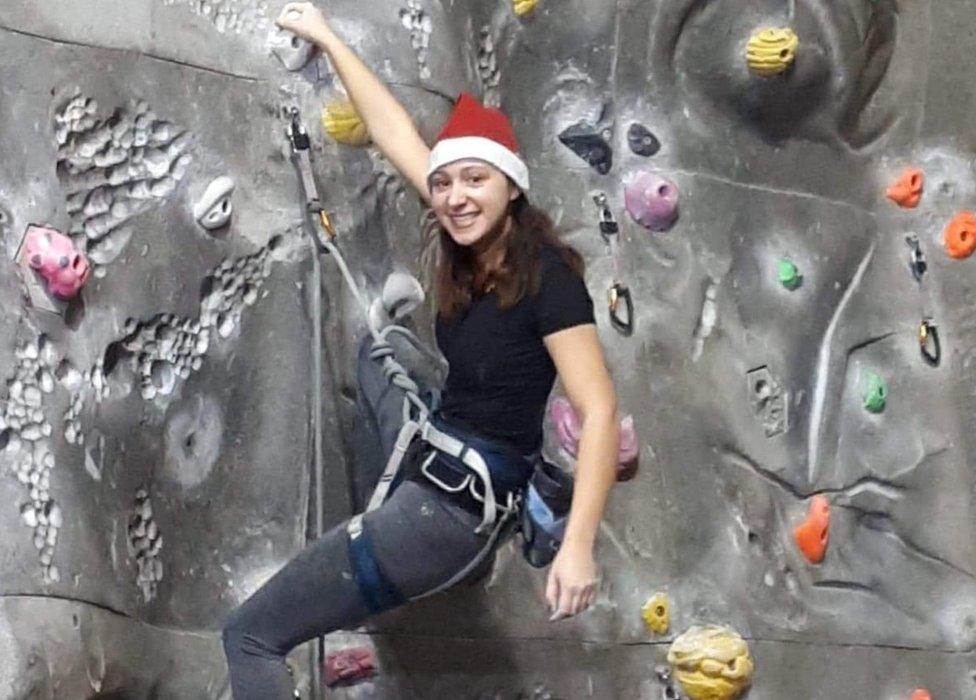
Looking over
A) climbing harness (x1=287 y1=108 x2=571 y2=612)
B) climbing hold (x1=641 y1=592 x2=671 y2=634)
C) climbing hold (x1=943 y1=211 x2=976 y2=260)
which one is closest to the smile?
climbing harness (x1=287 y1=108 x2=571 y2=612)

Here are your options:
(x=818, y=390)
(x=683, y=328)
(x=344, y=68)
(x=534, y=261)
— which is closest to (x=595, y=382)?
(x=534, y=261)

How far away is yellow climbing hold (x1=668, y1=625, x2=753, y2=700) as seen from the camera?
260cm

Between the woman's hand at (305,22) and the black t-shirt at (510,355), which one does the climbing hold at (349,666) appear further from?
the woman's hand at (305,22)

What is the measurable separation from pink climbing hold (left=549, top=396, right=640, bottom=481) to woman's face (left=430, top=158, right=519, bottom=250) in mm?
766

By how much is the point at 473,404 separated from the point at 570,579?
295 mm

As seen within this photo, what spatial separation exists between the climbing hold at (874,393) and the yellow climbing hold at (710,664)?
0.60m

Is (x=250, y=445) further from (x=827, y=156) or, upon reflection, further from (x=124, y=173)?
(x=827, y=156)

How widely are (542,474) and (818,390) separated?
1.06 meters

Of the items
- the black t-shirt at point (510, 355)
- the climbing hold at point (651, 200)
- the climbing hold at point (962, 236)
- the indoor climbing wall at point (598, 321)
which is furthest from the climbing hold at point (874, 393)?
the black t-shirt at point (510, 355)

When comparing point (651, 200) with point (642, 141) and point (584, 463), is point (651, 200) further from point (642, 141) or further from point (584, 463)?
point (584, 463)

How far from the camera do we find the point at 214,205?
2236mm

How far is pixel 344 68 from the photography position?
208 cm

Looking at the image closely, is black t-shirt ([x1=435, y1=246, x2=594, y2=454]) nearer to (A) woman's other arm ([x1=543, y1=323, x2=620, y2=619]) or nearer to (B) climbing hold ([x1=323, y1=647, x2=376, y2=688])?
(A) woman's other arm ([x1=543, y1=323, x2=620, y2=619])

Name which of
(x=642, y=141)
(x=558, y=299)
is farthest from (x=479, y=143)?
(x=642, y=141)
